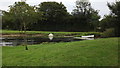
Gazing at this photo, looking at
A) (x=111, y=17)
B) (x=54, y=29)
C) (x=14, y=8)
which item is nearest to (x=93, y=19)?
(x=54, y=29)

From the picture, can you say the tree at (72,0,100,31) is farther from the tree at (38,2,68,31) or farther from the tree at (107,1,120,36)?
the tree at (107,1,120,36)

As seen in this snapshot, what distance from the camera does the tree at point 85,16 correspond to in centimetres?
4824

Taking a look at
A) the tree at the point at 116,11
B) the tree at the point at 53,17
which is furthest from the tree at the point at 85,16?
the tree at the point at 116,11

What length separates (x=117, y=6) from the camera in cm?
1608

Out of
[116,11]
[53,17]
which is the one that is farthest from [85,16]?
[116,11]

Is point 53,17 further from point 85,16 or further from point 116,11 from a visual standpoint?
point 116,11

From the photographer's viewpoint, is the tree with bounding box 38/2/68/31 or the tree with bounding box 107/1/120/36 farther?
the tree with bounding box 38/2/68/31

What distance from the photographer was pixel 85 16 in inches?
2019

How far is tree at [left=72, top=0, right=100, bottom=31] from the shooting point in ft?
158

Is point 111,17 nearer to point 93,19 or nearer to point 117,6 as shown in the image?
point 117,6

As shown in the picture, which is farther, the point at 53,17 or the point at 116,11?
the point at 53,17

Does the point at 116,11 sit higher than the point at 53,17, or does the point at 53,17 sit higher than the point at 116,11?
the point at 53,17

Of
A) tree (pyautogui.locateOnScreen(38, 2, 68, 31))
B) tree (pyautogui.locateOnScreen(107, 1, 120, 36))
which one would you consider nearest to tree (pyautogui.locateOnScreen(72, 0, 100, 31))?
tree (pyautogui.locateOnScreen(38, 2, 68, 31))

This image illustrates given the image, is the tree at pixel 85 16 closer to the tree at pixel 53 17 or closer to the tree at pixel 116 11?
the tree at pixel 53 17
